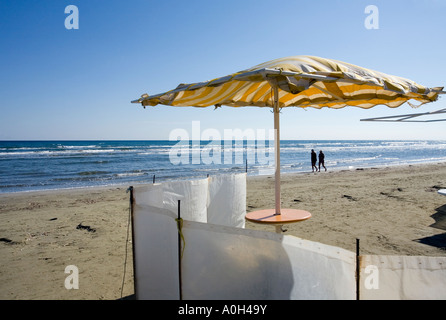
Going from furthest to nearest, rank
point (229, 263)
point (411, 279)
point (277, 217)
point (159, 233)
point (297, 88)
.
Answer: point (277, 217), point (159, 233), point (297, 88), point (229, 263), point (411, 279)

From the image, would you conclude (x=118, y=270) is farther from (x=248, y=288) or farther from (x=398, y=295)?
(x=398, y=295)

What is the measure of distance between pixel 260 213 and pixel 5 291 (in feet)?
11.7

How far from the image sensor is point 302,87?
9.53ft

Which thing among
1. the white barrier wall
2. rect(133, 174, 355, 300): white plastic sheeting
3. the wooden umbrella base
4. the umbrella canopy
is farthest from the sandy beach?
the umbrella canopy

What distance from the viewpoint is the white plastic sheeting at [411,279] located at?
2273 millimetres

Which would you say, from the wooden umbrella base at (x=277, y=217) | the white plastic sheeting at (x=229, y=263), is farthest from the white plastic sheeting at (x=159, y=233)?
the wooden umbrella base at (x=277, y=217)

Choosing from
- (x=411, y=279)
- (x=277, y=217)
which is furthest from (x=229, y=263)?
(x=277, y=217)

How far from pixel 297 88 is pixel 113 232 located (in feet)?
17.6

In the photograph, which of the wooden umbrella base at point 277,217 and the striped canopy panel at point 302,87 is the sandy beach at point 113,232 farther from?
the striped canopy panel at point 302,87

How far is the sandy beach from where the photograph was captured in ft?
14.4

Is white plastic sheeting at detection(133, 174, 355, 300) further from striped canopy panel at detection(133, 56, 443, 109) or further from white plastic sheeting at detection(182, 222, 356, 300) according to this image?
striped canopy panel at detection(133, 56, 443, 109)

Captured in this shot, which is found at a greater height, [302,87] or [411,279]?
[302,87]

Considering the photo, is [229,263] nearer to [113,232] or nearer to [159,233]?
[159,233]

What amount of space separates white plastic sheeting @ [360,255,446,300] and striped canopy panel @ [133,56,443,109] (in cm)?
162
